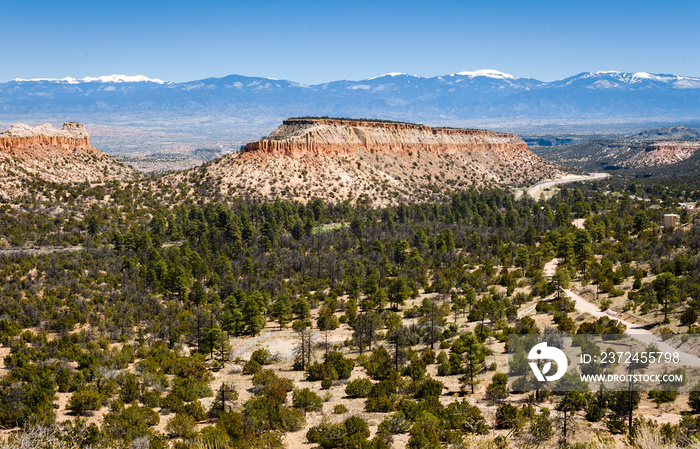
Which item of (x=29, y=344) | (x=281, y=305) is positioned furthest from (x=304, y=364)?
(x=29, y=344)

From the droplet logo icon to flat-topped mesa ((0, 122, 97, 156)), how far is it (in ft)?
352

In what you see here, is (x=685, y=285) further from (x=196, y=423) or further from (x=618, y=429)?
(x=196, y=423)

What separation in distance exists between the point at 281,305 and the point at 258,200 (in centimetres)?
5694

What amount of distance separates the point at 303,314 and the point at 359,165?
79006 mm

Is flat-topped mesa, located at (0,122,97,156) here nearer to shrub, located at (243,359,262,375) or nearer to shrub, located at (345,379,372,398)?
shrub, located at (243,359,262,375)

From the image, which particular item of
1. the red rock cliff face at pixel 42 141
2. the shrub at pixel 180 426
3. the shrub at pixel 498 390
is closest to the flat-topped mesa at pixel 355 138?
the red rock cliff face at pixel 42 141

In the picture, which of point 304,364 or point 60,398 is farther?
point 304,364

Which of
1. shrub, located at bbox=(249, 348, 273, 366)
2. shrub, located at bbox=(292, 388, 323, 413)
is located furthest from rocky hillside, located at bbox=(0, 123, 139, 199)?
shrub, located at bbox=(292, 388, 323, 413)

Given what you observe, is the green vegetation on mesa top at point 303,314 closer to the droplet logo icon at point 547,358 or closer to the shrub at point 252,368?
the shrub at point 252,368

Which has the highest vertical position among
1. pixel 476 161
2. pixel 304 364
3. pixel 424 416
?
pixel 476 161

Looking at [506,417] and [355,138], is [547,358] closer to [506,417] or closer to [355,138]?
[506,417]

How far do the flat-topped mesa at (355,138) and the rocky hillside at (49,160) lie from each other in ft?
112

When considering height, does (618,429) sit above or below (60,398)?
above

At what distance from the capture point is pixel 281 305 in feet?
182
